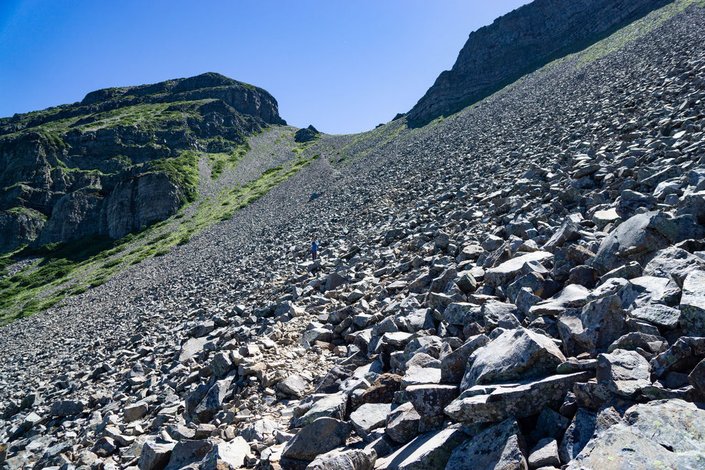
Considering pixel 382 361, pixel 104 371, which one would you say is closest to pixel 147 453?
pixel 382 361

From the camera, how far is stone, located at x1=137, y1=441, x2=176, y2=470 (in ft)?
19.1

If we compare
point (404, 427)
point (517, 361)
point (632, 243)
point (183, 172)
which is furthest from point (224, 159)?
point (517, 361)

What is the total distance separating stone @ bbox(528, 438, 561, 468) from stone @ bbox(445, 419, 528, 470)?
8cm

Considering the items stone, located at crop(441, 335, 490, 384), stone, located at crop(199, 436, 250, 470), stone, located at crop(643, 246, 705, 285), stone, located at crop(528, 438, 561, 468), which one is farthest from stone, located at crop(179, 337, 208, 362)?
stone, located at crop(643, 246, 705, 285)

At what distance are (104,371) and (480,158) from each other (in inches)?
786

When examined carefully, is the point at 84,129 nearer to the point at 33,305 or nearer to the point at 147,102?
the point at 147,102

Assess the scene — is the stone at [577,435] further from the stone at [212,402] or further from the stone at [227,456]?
the stone at [212,402]

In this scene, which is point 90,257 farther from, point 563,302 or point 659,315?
point 659,315

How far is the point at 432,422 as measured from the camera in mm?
4102

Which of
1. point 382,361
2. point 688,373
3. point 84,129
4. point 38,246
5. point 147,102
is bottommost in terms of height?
point 382,361

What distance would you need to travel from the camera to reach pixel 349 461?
4.03 meters

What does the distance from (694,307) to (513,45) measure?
89717mm

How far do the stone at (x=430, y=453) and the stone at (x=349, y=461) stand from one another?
223mm

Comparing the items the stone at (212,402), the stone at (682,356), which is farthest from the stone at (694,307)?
the stone at (212,402)
